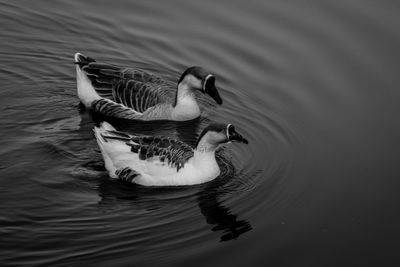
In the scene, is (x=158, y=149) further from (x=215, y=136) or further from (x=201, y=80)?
(x=201, y=80)

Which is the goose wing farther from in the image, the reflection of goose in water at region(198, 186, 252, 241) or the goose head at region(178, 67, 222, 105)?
the reflection of goose in water at region(198, 186, 252, 241)

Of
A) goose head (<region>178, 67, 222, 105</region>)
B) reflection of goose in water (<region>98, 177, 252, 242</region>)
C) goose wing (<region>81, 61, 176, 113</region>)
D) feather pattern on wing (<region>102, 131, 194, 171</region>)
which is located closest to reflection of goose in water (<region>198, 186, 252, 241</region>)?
reflection of goose in water (<region>98, 177, 252, 242</region>)

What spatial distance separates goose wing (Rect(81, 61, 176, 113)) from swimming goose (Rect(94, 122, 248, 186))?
116 inches

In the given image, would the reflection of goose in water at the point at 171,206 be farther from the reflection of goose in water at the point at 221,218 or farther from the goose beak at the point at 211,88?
the goose beak at the point at 211,88

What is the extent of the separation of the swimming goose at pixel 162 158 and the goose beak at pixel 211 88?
2664mm

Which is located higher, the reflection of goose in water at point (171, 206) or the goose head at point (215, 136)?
the goose head at point (215, 136)

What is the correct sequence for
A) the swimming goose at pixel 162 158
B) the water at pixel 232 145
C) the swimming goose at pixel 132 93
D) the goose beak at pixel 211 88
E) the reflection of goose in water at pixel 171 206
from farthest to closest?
the swimming goose at pixel 132 93 < the goose beak at pixel 211 88 < the swimming goose at pixel 162 158 < the reflection of goose in water at pixel 171 206 < the water at pixel 232 145

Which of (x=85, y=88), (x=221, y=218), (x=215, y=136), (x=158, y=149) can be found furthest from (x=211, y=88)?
(x=221, y=218)

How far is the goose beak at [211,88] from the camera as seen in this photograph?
16.0 metres

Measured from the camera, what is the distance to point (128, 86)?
16.6 metres

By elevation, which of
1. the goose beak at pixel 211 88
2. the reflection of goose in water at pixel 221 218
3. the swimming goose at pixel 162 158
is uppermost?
the goose beak at pixel 211 88

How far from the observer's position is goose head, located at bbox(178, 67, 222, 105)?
16.0 m

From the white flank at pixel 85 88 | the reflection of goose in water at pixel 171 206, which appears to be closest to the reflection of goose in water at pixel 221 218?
the reflection of goose in water at pixel 171 206

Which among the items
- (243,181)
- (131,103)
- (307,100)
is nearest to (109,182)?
(243,181)
